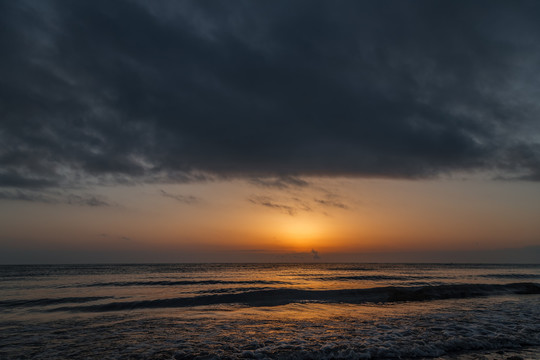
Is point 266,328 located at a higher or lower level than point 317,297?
higher

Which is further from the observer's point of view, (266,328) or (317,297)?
(317,297)

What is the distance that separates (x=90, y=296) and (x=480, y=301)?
101 feet

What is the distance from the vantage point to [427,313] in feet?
56.9

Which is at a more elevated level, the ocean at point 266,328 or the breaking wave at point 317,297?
the ocean at point 266,328

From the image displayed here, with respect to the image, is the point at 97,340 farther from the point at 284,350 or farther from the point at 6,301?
the point at 6,301

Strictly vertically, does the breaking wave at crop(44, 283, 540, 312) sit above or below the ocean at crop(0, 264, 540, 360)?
below

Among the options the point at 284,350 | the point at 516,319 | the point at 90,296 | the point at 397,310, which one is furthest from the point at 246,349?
the point at 90,296

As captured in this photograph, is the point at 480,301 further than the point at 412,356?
Yes

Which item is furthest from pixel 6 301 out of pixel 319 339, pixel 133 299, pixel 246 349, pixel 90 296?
pixel 319 339

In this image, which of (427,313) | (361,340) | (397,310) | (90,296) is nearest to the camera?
(361,340)

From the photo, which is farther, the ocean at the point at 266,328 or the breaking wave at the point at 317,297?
the breaking wave at the point at 317,297

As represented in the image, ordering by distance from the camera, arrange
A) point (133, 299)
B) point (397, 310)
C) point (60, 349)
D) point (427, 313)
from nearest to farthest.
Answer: point (60, 349), point (427, 313), point (397, 310), point (133, 299)

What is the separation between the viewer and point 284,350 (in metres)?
10.4

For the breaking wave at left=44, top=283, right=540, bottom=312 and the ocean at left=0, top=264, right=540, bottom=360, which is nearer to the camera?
the ocean at left=0, top=264, right=540, bottom=360
